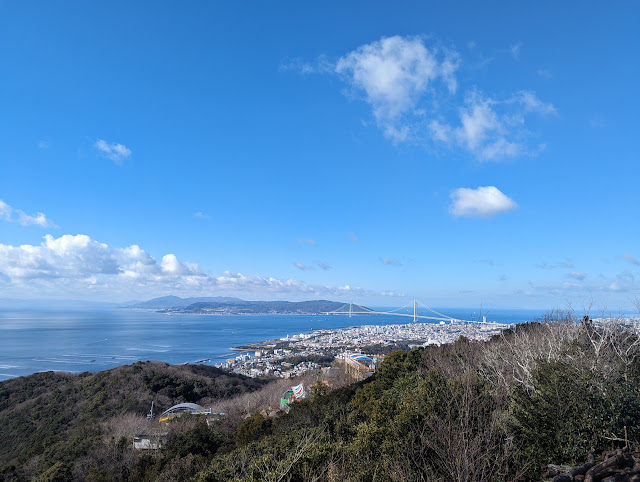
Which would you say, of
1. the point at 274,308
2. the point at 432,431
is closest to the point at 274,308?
the point at 274,308

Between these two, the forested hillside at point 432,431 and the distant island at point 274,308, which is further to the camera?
the distant island at point 274,308

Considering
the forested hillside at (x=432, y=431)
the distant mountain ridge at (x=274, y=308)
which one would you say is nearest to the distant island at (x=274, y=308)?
the distant mountain ridge at (x=274, y=308)

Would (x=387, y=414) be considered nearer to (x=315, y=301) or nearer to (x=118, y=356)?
(x=118, y=356)

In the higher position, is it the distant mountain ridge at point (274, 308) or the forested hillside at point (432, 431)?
the forested hillside at point (432, 431)

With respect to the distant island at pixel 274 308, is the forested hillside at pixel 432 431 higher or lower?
higher

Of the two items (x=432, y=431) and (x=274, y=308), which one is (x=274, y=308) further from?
(x=432, y=431)

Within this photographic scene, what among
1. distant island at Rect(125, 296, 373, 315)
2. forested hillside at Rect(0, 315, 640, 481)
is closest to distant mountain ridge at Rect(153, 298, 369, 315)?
distant island at Rect(125, 296, 373, 315)

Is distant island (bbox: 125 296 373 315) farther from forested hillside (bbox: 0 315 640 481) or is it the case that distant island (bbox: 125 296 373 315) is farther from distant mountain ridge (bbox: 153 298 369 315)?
forested hillside (bbox: 0 315 640 481)

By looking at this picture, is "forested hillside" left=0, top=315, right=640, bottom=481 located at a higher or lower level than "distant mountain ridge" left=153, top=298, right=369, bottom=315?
higher

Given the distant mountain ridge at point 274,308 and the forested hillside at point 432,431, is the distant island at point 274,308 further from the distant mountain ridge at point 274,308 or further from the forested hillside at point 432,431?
the forested hillside at point 432,431

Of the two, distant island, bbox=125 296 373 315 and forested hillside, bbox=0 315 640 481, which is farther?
distant island, bbox=125 296 373 315
